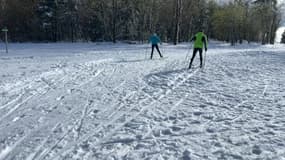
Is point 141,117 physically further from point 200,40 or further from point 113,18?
point 113,18

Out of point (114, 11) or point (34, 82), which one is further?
point (114, 11)

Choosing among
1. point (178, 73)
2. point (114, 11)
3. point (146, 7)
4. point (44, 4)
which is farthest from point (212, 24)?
point (178, 73)

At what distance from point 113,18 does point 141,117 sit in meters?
37.6

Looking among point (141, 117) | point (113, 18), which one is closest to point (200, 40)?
point (141, 117)

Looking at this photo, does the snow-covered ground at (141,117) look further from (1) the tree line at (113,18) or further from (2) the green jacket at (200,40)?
(1) the tree line at (113,18)

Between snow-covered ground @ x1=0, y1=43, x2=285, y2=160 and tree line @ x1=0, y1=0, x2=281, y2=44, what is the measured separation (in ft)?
107

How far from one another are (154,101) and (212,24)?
2280 inches

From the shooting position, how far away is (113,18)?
43281mm

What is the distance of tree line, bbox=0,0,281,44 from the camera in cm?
4831

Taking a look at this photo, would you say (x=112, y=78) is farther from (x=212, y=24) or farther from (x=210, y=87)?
(x=212, y=24)

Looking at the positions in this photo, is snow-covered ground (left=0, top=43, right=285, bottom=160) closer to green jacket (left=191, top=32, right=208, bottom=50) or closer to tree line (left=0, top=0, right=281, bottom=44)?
Answer: green jacket (left=191, top=32, right=208, bottom=50)

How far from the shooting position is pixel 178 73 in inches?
530

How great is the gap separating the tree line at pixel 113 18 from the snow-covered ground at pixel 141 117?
107ft

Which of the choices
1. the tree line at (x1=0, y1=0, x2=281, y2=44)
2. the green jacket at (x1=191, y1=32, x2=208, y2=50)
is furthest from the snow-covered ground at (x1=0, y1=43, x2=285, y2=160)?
the tree line at (x1=0, y1=0, x2=281, y2=44)
